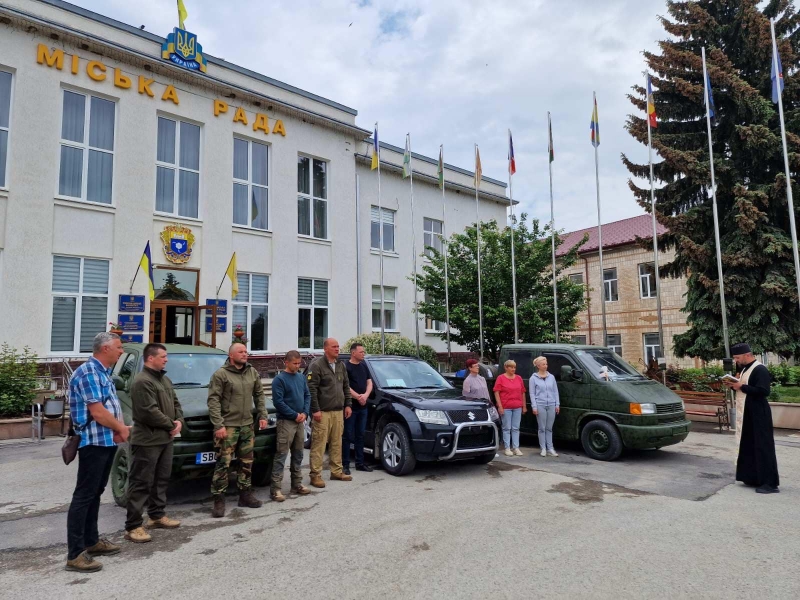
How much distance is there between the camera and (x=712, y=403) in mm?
12328

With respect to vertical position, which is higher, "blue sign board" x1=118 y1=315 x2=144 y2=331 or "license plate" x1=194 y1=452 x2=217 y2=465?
"blue sign board" x1=118 y1=315 x2=144 y2=331

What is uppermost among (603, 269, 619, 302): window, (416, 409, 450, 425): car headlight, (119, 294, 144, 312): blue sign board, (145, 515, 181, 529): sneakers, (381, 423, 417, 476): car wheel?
(603, 269, 619, 302): window

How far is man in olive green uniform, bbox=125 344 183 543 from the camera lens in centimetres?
507

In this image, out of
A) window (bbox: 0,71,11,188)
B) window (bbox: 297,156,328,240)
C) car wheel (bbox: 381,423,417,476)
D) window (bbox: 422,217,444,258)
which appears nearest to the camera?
car wheel (bbox: 381,423,417,476)

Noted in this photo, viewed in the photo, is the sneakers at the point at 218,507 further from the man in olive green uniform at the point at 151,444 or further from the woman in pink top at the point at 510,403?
the woman in pink top at the point at 510,403

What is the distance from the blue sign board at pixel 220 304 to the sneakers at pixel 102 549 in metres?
12.6

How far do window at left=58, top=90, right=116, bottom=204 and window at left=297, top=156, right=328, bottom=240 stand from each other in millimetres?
6389

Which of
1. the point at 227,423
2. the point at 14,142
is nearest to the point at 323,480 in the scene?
the point at 227,423

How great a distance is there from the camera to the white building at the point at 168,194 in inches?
552

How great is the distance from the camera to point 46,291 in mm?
13938

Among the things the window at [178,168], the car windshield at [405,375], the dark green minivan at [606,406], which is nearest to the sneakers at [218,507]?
the car windshield at [405,375]

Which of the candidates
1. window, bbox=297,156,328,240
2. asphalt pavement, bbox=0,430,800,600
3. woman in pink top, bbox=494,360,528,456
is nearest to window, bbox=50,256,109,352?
window, bbox=297,156,328,240

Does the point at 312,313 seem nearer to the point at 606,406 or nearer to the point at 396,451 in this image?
the point at 396,451

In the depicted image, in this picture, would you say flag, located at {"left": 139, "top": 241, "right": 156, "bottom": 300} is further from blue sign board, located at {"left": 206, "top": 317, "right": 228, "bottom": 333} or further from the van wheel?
the van wheel
